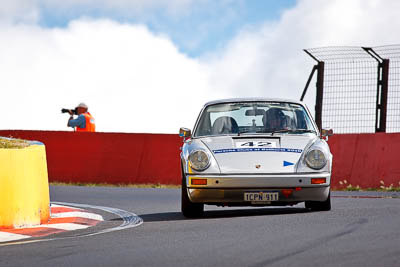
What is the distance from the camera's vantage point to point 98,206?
12.8m

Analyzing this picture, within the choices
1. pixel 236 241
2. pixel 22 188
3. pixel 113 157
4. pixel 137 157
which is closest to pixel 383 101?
pixel 137 157

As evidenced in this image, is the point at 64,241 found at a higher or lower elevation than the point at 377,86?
lower

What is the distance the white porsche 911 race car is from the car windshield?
0.14 feet

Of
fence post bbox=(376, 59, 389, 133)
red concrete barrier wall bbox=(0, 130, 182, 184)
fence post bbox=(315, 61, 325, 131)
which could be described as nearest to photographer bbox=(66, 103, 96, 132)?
red concrete barrier wall bbox=(0, 130, 182, 184)

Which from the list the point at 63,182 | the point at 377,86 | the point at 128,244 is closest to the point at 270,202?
the point at 128,244

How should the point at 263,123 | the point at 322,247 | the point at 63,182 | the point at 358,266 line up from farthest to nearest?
the point at 63,182
the point at 263,123
the point at 322,247
the point at 358,266

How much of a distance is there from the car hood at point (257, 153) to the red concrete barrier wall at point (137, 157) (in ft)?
22.9

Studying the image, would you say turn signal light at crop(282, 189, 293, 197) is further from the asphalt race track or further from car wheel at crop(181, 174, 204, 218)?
car wheel at crop(181, 174, 204, 218)

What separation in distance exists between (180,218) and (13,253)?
3338mm

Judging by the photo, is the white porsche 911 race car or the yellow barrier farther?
the white porsche 911 race car

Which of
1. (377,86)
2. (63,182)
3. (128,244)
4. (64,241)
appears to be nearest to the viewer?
(128,244)

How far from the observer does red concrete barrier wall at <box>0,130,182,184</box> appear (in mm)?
18234

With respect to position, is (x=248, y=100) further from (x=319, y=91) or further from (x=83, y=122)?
(x=83, y=122)

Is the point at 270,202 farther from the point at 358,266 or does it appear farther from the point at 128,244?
the point at 358,266
